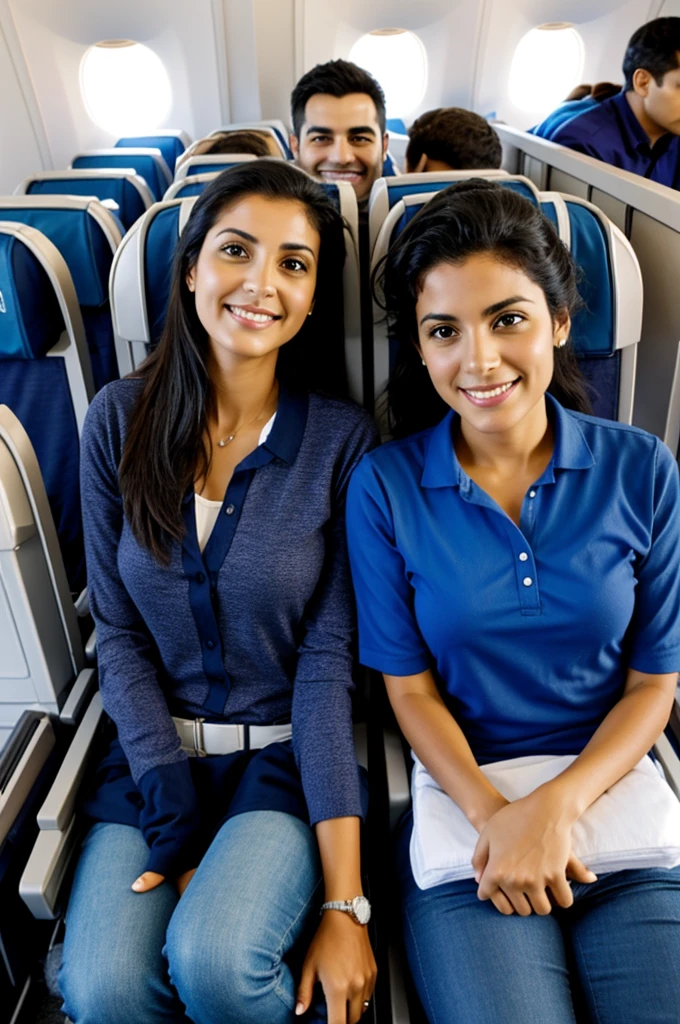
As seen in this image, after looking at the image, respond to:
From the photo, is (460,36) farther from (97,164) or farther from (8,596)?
(8,596)

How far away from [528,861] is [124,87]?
6.89 meters

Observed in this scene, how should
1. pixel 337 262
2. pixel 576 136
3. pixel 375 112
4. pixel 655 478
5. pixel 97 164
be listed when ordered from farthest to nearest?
pixel 97 164 → pixel 576 136 → pixel 375 112 → pixel 337 262 → pixel 655 478

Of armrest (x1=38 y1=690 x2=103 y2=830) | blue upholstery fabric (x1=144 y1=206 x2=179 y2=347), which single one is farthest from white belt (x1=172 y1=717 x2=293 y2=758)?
blue upholstery fabric (x1=144 y1=206 x2=179 y2=347)

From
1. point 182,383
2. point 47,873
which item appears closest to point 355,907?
point 47,873

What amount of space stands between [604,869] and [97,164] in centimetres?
501

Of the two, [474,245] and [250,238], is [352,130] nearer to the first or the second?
[250,238]

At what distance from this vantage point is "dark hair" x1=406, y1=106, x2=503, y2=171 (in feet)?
8.98

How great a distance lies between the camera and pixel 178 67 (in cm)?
607

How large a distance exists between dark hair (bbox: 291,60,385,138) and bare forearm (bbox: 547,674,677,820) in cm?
234

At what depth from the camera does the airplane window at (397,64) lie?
21.4 feet

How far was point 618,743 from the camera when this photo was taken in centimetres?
130

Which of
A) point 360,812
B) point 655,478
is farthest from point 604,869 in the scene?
point 655,478

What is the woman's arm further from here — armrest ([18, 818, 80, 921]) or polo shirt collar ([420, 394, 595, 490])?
polo shirt collar ([420, 394, 595, 490])

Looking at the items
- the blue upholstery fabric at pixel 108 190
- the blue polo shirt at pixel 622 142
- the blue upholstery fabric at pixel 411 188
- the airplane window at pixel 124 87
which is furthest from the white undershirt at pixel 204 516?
the airplane window at pixel 124 87
